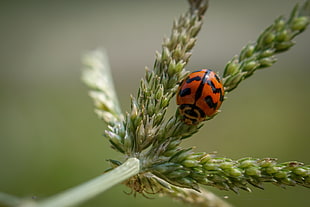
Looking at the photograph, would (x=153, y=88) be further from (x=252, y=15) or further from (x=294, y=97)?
A: (x=252, y=15)

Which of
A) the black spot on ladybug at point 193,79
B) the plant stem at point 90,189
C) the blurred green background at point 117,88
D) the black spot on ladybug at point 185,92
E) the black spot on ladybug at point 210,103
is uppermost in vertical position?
the blurred green background at point 117,88

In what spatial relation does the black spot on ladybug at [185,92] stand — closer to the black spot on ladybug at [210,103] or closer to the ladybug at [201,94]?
the ladybug at [201,94]

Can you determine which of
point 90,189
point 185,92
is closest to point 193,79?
point 185,92

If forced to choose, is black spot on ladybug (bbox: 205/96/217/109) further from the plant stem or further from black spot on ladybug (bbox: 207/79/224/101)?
the plant stem

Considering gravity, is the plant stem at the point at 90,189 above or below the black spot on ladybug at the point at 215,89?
below

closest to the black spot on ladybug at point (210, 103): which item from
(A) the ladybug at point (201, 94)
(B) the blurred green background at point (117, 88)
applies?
(A) the ladybug at point (201, 94)

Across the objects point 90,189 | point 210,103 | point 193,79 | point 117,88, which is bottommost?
point 90,189

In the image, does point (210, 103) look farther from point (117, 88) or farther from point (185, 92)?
point (117, 88)
